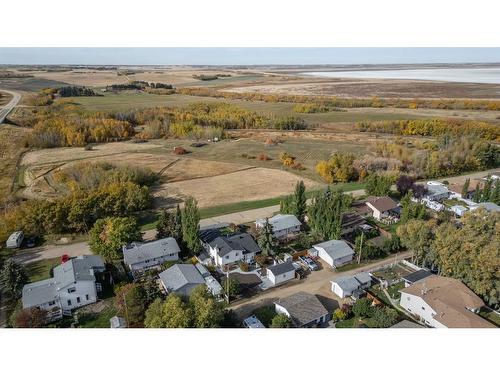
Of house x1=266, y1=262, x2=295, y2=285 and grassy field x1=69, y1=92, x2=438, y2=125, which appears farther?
grassy field x1=69, y1=92, x2=438, y2=125

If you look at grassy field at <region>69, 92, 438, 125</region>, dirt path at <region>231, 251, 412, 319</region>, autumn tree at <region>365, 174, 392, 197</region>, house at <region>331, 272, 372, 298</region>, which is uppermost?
grassy field at <region>69, 92, 438, 125</region>

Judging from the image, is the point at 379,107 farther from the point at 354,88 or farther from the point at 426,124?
the point at 354,88

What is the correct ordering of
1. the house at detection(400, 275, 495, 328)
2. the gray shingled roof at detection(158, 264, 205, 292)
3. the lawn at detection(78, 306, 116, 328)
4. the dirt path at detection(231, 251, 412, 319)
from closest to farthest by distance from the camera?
1. the house at detection(400, 275, 495, 328)
2. the lawn at detection(78, 306, 116, 328)
3. the dirt path at detection(231, 251, 412, 319)
4. the gray shingled roof at detection(158, 264, 205, 292)

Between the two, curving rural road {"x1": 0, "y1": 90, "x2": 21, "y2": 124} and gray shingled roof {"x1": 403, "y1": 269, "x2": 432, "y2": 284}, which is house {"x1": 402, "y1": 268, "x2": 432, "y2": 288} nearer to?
gray shingled roof {"x1": 403, "y1": 269, "x2": 432, "y2": 284}

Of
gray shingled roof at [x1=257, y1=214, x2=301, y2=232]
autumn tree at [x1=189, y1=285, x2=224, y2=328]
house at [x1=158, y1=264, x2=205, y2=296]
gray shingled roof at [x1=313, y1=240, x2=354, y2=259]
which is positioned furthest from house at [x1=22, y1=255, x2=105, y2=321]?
gray shingled roof at [x1=313, y1=240, x2=354, y2=259]

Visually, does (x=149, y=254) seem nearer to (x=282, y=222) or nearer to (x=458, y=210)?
(x=282, y=222)
